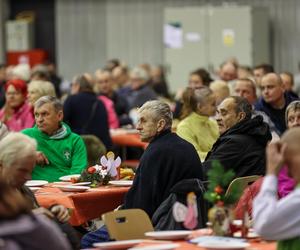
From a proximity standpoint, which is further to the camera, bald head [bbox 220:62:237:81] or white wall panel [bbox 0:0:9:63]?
white wall panel [bbox 0:0:9:63]

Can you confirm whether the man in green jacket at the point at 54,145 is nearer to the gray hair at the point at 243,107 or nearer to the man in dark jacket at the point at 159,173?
the gray hair at the point at 243,107

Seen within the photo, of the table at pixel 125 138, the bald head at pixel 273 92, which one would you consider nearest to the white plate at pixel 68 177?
the bald head at pixel 273 92

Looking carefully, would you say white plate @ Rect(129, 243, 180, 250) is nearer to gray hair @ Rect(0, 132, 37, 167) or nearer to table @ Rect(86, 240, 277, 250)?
table @ Rect(86, 240, 277, 250)

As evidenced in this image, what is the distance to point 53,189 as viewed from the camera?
25.6ft

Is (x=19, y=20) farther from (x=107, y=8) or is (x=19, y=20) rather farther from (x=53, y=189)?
(x=53, y=189)

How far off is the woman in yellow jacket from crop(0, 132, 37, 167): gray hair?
3.80m

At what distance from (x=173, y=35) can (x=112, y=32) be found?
193 cm

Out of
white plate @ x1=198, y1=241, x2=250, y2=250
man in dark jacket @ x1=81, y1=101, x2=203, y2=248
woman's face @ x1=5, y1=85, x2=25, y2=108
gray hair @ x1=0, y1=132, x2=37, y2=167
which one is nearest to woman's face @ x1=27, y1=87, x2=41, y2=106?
woman's face @ x1=5, y1=85, x2=25, y2=108

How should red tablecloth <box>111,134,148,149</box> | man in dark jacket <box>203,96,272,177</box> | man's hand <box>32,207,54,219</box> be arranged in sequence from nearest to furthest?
man's hand <box>32,207,54,219</box> → man in dark jacket <box>203,96,272,177</box> → red tablecloth <box>111,134,148,149</box>

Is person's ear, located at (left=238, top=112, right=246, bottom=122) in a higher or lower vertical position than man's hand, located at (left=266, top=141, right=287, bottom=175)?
lower

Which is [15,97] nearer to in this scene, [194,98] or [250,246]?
[194,98]

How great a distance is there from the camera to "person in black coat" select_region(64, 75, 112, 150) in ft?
38.3

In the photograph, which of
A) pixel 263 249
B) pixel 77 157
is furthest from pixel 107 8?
pixel 263 249

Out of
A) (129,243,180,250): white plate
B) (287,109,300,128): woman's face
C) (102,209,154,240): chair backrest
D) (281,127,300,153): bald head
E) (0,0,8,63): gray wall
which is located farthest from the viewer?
(0,0,8,63): gray wall
